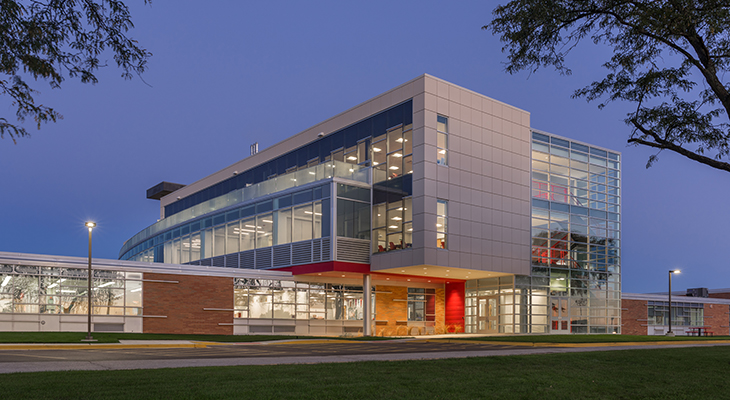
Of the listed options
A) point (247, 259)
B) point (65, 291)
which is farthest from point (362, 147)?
point (65, 291)

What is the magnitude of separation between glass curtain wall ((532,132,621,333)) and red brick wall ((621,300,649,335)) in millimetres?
3460

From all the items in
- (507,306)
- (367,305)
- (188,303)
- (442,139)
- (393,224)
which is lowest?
(507,306)

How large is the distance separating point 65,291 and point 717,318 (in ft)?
160

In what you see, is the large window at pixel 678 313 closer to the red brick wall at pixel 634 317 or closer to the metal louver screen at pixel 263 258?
the red brick wall at pixel 634 317

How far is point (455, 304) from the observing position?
3844 cm

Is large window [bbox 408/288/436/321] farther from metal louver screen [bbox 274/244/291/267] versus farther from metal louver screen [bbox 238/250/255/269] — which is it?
metal louver screen [bbox 238/250/255/269]

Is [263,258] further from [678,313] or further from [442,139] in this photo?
[678,313]

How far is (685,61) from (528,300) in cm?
2121

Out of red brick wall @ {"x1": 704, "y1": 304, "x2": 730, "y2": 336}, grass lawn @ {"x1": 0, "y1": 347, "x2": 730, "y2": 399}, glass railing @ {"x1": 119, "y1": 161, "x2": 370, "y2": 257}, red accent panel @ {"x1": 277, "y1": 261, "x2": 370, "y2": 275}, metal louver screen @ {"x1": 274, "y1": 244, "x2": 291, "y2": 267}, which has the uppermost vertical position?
glass railing @ {"x1": 119, "y1": 161, "x2": 370, "y2": 257}

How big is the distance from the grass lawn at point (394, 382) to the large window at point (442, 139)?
19.1 meters

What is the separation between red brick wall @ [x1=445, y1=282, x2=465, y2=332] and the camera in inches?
1500

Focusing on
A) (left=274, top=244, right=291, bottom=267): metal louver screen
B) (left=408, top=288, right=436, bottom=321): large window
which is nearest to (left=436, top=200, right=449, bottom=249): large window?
(left=408, top=288, right=436, bottom=321): large window

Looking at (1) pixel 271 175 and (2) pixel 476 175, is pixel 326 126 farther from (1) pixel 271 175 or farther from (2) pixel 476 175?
(2) pixel 476 175

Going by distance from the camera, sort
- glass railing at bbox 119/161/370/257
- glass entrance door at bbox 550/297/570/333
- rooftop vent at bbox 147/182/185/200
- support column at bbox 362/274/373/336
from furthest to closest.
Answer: rooftop vent at bbox 147/182/185/200
glass entrance door at bbox 550/297/570/333
glass railing at bbox 119/161/370/257
support column at bbox 362/274/373/336
